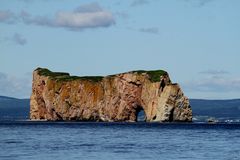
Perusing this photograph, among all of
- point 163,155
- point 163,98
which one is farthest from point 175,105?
point 163,155

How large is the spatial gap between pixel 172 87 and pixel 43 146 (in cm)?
10621

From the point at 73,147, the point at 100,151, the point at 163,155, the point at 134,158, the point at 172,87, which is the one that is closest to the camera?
the point at 134,158

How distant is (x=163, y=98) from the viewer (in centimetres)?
19800

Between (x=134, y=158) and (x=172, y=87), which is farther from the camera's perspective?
(x=172, y=87)

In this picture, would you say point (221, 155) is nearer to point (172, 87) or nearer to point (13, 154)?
point (13, 154)

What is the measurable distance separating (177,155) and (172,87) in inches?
4664

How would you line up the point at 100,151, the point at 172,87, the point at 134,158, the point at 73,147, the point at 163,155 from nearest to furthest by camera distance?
the point at 134,158 → the point at 163,155 → the point at 100,151 → the point at 73,147 → the point at 172,87

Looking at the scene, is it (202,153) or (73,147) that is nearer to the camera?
(202,153)

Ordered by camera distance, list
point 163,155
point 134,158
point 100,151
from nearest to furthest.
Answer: point 134,158 < point 163,155 < point 100,151

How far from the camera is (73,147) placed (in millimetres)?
91188

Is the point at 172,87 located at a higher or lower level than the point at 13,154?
higher

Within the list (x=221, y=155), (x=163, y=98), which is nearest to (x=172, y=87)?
(x=163, y=98)

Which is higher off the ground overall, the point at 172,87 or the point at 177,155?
the point at 172,87

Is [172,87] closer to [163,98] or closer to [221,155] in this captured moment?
[163,98]
